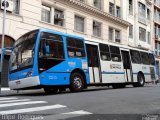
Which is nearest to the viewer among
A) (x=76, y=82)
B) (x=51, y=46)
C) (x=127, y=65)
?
(x=51, y=46)

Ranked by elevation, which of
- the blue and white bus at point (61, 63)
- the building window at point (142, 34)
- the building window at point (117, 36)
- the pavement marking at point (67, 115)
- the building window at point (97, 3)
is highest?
the building window at point (97, 3)

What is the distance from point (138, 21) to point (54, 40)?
95.0 ft

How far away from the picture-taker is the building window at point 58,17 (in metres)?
25.8

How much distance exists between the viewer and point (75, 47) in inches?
623

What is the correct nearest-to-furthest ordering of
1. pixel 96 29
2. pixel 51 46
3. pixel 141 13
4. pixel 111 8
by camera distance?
pixel 51 46, pixel 96 29, pixel 111 8, pixel 141 13

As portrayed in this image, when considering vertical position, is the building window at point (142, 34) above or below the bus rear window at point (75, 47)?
above

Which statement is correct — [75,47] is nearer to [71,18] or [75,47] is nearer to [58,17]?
[58,17]

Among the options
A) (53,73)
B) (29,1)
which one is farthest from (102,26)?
(53,73)

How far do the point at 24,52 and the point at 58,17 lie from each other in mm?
12283

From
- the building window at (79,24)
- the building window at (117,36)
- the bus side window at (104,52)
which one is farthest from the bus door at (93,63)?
the building window at (117,36)

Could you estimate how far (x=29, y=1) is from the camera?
22797 mm

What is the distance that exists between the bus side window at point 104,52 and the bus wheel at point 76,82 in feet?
8.72

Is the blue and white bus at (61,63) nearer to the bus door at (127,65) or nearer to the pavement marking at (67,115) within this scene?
the bus door at (127,65)

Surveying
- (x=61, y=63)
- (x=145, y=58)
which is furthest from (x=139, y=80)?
(x=61, y=63)
